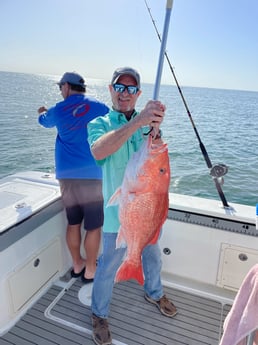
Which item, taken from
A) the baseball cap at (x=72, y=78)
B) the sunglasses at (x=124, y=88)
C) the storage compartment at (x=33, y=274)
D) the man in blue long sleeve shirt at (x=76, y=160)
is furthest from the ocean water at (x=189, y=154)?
the sunglasses at (x=124, y=88)

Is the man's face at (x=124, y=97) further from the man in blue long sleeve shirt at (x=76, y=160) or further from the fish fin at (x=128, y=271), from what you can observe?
the fish fin at (x=128, y=271)

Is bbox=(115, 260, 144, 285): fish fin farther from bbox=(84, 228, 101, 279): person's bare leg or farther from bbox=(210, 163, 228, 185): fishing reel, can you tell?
bbox=(210, 163, 228, 185): fishing reel

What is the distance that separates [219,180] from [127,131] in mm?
1241

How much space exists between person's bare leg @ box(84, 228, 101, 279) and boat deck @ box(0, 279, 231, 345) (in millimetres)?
151

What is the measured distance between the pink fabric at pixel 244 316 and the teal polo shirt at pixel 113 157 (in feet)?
2.73

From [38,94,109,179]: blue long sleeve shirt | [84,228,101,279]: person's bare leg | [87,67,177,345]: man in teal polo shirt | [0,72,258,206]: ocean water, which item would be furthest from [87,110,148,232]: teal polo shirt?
[0,72,258,206]: ocean water

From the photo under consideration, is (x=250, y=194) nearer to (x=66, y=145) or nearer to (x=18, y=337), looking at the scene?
(x=66, y=145)

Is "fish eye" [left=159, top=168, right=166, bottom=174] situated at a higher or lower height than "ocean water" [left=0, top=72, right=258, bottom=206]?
higher

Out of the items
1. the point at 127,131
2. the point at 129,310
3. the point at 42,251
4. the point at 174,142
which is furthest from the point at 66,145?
the point at 174,142

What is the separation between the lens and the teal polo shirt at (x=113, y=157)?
161 cm

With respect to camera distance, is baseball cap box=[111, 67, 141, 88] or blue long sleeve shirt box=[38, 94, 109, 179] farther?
blue long sleeve shirt box=[38, 94, 109, 179]

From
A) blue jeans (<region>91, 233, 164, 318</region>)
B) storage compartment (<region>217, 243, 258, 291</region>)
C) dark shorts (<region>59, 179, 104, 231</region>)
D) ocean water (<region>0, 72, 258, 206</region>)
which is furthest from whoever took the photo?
ocean water (<region>0, 72, 258, 206</region>)

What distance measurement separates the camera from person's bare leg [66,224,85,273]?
7.96 feet

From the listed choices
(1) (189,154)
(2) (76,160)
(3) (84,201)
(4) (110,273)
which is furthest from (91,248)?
(1) (189,154)
